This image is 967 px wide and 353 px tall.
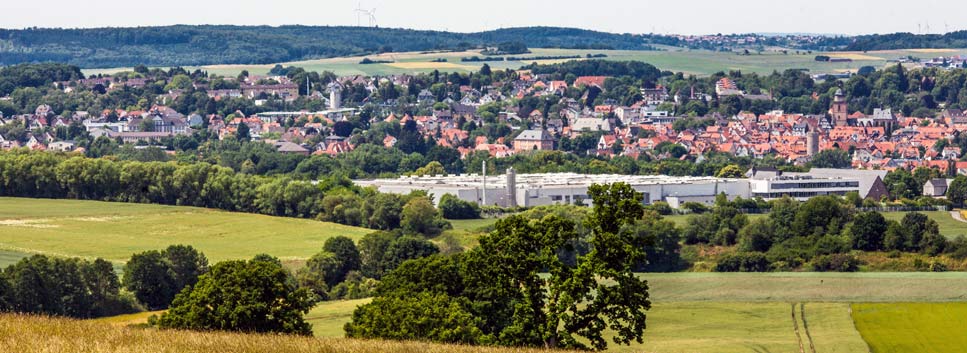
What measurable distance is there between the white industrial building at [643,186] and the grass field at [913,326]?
39.7 m

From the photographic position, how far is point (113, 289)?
4691 cm

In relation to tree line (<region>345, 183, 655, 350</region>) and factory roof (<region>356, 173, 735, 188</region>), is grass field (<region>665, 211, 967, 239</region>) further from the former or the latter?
tree line (<region>345, 183, 655, 350</region>)

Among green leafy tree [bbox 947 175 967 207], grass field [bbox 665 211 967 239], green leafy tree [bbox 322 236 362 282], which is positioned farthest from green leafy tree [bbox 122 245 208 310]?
green leafy tree [bbox 947 175 967 207]

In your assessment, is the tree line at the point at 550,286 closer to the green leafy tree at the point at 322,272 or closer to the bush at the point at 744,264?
the green leafy tree at the point at 322,272

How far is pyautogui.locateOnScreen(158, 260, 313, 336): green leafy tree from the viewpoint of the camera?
3042 cm

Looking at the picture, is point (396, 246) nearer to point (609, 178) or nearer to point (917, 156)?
point (609, 178)

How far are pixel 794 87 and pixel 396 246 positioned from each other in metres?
143

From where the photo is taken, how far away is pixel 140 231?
68125 mm

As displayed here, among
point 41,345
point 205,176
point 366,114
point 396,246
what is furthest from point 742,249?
point 366,114

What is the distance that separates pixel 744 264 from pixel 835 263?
276 cm

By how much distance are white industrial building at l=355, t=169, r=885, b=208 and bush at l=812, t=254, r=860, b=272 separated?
27270mm

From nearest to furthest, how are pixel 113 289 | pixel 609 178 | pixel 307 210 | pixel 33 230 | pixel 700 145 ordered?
1. pixel 113 289
2. pixel 33 230
3. pixel 307 210
4. pixel 609 178
5. pixel 700 145

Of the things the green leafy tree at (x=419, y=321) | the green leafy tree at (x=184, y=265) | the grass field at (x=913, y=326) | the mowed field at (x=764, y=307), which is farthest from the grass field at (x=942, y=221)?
the green leafy tree at (x=419, y=321)

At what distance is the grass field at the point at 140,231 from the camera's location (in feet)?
200
